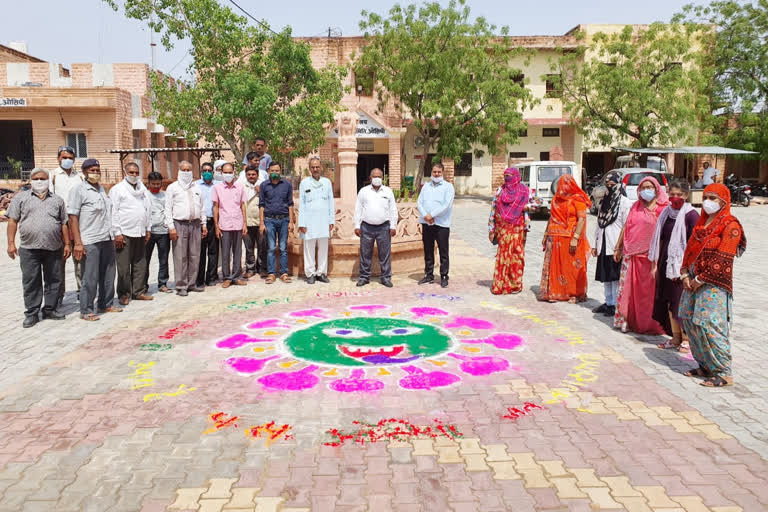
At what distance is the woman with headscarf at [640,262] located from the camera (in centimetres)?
630

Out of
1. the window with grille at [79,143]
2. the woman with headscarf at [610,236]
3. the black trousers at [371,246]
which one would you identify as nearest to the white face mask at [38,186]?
the black trousers at [371,246]

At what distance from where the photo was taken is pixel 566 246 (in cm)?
774

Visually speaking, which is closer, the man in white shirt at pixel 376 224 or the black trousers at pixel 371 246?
the man in white shirt at pixel 376 224

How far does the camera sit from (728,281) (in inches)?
185

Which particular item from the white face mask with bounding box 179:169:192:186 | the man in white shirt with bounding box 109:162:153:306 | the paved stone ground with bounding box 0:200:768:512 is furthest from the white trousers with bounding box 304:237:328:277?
the man in white shirt with bounding box 109:162:153:306

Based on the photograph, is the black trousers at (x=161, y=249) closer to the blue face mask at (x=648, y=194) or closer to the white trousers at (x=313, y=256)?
the white trousers at (x=313, y=256)

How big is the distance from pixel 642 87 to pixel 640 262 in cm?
2097

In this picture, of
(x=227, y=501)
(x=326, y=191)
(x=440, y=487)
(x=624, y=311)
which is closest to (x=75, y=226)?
(x=326, y=191)

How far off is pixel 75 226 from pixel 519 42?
2666 cm

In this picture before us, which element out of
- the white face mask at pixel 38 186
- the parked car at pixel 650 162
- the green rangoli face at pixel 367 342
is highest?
the parked car at pixel 650 162

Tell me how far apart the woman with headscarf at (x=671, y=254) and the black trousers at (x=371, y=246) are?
3.91 meters

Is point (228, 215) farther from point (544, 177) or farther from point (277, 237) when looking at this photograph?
point (544, 177)

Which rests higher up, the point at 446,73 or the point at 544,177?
the point at 446,73

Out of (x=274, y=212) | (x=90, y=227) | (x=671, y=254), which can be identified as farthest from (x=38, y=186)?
(x=671, y=254)
